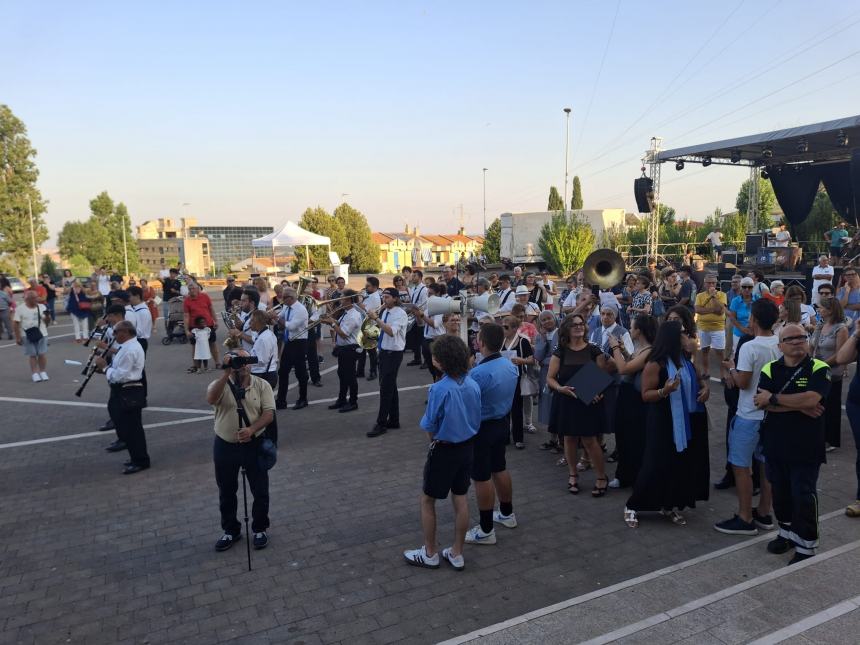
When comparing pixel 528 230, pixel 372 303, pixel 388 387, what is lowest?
pixel 388 387

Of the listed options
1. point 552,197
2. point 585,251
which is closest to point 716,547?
→ point 585,251

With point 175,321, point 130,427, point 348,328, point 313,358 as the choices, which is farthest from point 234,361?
point 175,321

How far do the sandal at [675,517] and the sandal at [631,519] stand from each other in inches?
10.2

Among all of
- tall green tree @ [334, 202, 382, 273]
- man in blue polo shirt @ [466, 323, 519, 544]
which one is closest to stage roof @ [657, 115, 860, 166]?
man in blue polo shirt @ [466, 323, 519, 544]

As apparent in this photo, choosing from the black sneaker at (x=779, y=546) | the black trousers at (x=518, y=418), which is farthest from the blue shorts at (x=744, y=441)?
the black trousers at (x=518, y=418)

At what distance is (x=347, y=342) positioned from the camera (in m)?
8.39

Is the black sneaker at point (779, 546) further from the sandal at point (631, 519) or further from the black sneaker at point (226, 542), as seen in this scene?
the black sneaker at point (226, 542)

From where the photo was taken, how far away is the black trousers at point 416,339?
11625 mm

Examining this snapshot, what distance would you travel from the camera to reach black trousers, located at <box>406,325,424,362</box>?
11.6 metres

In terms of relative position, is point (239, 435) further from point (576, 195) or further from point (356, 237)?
point (576, 195)

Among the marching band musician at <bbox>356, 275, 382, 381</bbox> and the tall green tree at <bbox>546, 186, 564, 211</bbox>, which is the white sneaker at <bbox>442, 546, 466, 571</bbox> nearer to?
the marching band musician at <bbox>356, 275, 382, 381</bbox>

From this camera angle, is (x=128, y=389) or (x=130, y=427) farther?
(x=130, y=427)

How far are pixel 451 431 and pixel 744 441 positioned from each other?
7.33 feet

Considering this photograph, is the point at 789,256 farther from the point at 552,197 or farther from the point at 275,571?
the point at 552,197
